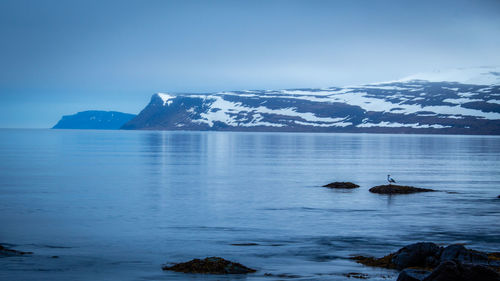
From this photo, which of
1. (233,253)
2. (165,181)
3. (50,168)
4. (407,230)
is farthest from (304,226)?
(50,168)

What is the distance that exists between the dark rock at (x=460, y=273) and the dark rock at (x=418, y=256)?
168 inches

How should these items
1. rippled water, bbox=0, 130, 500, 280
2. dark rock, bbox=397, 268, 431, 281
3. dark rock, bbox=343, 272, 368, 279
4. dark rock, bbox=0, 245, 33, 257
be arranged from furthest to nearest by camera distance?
dark rock, bbox=0, 245, 33, 257, rippled water, bbox=0, 130, 500, 280, dark rock, bbox=343, 272, 368, 279, dark rock, bbox=397, 268, 431, 281

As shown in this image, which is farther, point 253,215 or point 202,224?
point 253,215

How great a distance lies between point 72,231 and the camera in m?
28.1

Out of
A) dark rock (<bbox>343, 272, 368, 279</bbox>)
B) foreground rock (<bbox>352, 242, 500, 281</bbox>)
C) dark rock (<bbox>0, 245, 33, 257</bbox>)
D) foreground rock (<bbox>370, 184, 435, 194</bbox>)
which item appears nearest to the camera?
foreground rock (<bbox>352, 242, 500, 281</bbox>)

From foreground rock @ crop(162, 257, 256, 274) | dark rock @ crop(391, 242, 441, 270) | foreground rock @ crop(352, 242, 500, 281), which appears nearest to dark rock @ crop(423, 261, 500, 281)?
foreground rock @ crop(352, 242, 500, 281)

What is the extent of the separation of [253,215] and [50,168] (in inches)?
1629

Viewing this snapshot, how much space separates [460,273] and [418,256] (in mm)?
4956

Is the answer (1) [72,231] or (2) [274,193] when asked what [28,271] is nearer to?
(1) [72,231]

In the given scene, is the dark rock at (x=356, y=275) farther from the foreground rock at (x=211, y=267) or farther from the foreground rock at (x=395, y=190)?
the foreground rock at (x=395, y=190)

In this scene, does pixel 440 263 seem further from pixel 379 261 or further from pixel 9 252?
pixel 9 252

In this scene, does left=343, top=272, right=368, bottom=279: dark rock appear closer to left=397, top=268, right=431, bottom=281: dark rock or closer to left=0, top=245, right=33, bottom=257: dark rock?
left=397, top=268, right=431, bottom=281: dark rock

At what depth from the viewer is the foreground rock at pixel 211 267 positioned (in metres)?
20.0

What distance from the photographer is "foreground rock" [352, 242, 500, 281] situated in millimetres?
15297
